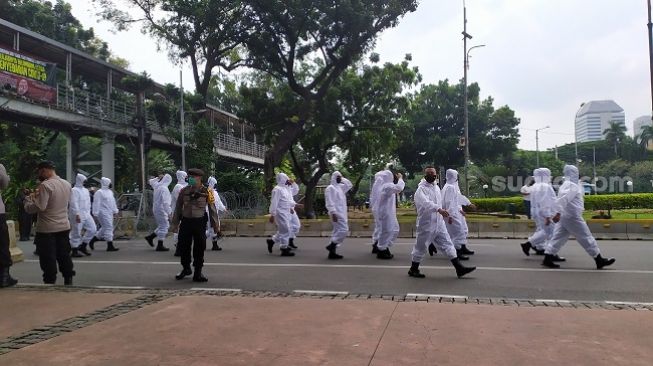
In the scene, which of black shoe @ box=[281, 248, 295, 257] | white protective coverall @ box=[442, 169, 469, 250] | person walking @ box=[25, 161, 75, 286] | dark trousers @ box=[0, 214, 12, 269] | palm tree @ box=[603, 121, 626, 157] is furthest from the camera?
palm tree @ box=[603, 121, 626, 157]

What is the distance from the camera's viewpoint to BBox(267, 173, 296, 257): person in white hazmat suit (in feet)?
37.7

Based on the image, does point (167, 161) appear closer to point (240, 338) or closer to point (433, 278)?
point (433, 278)

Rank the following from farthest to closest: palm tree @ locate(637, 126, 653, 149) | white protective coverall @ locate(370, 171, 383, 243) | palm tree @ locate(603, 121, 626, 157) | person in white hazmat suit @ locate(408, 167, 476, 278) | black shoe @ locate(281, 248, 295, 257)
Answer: palm tree @ locate(603, 121, 626, 157) → palm tree @ locate(637, 126, 653, 149) → black shoe @ locate(281, 248, 295, 257) → white protective coverall @ locate(370, 171, 383, 243) → person in white hazmat suit @ locate(408, 167, 476, 278)

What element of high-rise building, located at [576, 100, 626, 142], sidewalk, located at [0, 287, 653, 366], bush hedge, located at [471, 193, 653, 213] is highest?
high-rise building, located at [576, 100, 626, 142]

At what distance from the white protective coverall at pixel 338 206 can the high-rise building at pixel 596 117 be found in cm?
8184

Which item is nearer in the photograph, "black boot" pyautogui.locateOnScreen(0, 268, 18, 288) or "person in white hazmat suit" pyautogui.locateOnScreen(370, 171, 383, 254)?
"black boot" pyautogui.locateOnScreen(0, 268, 18, 288)

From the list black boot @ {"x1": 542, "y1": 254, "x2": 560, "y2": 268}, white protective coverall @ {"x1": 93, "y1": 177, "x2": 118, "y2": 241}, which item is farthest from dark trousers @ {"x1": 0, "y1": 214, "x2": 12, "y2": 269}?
black boot @ {"x1": 542, "y1": 254, "x2": 560, "y2": 268}

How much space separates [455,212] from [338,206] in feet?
7.71

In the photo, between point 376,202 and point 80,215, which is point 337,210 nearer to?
point 376,202

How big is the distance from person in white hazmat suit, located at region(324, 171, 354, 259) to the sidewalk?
452cm

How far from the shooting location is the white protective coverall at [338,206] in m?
10.9

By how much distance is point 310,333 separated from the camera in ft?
15.7

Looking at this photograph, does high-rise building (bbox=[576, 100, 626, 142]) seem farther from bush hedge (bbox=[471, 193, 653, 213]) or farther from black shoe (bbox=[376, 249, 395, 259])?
black shoe (bbox=[376, 249, 395, 259])

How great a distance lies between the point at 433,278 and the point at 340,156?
30372 millimetres
